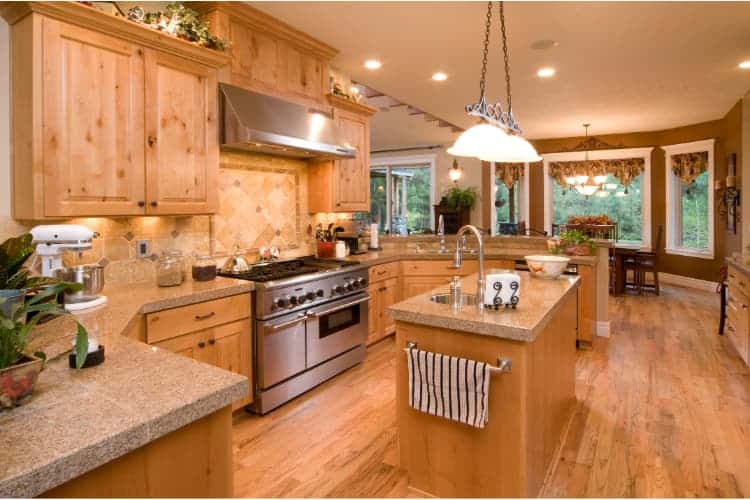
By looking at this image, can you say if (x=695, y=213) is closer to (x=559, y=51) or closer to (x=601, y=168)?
(x=601, y=168)

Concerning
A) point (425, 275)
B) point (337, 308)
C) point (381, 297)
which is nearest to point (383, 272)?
point (381, 297)

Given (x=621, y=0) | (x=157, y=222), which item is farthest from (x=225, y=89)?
(x=621, y=0)

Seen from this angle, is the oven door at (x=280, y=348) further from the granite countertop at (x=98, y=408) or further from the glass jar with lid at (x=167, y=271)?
the granite countertop at (x=98, y=408)

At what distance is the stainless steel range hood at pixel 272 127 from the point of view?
9.91 feet

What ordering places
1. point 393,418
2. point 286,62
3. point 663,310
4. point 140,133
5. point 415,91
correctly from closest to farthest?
point 140,133, point 393,418, point 286,62, point 415,91, point 663,310

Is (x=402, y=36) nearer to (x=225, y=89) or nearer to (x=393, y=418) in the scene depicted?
(x=225, y=89)

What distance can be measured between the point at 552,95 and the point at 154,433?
583 cm

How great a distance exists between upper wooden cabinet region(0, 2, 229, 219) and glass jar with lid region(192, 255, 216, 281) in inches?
12.9

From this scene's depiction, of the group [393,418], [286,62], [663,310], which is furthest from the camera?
[663,310]

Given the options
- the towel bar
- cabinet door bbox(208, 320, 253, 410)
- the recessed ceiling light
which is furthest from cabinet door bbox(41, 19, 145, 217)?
the recessed ceiling light

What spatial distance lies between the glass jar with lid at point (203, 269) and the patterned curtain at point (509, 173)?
774cm

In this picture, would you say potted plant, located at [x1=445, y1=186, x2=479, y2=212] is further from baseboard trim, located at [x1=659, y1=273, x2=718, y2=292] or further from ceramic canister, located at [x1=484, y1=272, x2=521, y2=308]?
ceramic canister, located at [x1=484, y1=272, x2=521, y2=308]

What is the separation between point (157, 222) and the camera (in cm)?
301

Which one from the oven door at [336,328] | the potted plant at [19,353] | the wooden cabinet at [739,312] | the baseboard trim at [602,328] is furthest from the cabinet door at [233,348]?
the wooden cabinet at [739,312]
